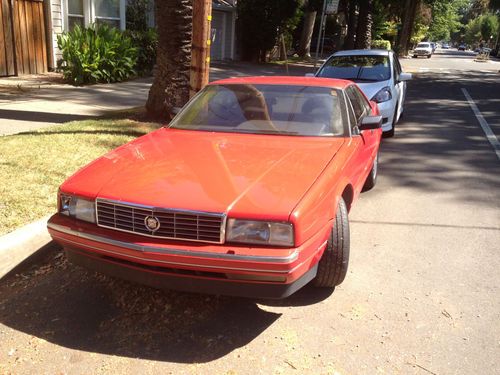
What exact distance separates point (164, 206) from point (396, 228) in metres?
2.82

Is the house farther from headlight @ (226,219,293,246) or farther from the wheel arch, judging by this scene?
headlight @ (226,219,293,246)

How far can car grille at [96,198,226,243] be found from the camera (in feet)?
8.99

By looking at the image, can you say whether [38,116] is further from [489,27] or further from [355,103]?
[489,27]

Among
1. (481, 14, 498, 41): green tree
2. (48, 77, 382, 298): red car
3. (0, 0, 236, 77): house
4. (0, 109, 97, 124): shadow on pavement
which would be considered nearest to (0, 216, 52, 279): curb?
(48, 77, 382, 298): red car

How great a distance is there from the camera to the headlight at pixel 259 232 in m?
2.72

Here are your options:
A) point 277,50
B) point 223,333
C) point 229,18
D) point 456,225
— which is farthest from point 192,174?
point 277,50

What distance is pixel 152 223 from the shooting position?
2816 mm

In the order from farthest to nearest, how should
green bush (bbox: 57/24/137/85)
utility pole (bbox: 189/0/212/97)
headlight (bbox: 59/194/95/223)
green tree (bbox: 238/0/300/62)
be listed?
1. green tree (bbox: 238/0/300/62)
2. green bush (bbox: 57/24/137/85)
3. utility pole (bbox: 189/0/212/97)
4. headlight (bbox: 59/194/95/223)

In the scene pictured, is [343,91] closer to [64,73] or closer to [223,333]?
[223,333]

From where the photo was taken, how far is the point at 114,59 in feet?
47.0

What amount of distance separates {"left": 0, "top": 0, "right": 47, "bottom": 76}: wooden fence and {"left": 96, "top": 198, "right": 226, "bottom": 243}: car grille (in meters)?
12.2

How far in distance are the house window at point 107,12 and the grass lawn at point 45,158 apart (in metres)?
8.89

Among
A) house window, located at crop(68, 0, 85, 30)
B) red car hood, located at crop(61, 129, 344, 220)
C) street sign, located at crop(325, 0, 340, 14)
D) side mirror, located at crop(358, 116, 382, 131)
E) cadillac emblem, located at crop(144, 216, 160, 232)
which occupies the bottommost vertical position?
cadillac emblem, located at crop(144, 216, 160, 232)

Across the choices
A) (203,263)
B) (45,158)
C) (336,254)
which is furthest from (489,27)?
(203,263)
